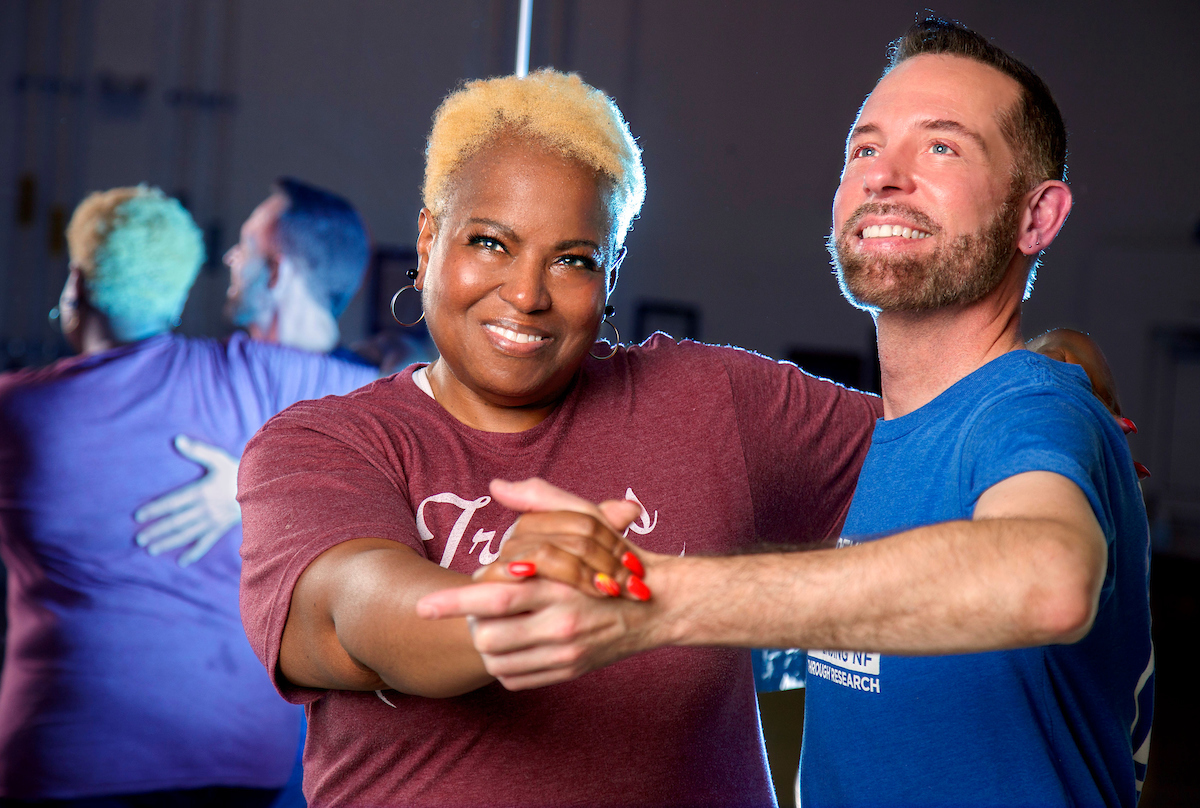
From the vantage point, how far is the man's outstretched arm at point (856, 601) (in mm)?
760

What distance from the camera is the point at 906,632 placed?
79 centimetres

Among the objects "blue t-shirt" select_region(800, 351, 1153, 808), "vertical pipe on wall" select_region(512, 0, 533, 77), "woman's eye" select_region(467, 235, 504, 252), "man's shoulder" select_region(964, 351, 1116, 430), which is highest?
"vertical pipe on wall" select_region(512, 0, 533, 77)

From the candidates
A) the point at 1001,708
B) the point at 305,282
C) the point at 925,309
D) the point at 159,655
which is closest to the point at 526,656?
the point at 1001,708

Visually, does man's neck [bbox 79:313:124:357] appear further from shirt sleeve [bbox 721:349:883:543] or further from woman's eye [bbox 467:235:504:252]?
shirt sleeve [bbox 721:349:883:543]

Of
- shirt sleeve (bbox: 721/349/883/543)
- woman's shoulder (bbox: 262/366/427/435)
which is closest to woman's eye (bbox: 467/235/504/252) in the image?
woman's shoulder (bbox: 262/366/427/435)

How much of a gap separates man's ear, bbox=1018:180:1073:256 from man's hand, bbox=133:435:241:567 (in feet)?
6.34

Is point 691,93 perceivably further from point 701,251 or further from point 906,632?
point 906,632

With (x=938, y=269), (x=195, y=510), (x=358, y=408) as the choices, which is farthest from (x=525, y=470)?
(x=195, y=510)

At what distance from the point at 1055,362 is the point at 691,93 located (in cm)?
316

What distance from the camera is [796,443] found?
1408 mm

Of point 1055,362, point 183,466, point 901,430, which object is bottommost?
point 183,466

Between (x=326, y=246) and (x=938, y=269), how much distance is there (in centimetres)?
206

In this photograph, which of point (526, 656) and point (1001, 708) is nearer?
point (526, 656)

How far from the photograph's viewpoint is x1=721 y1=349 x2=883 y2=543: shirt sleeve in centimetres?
139
